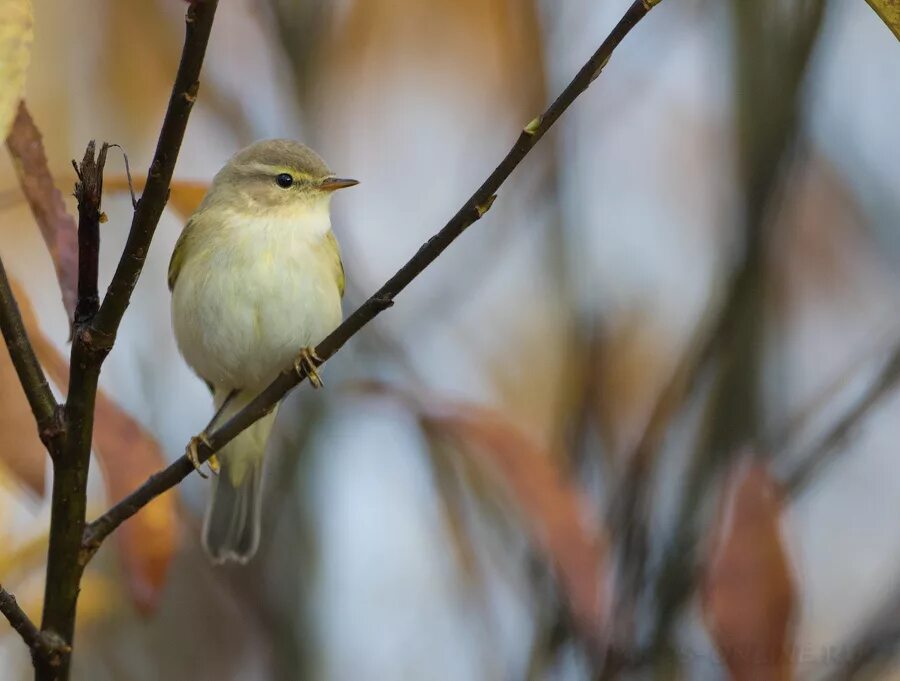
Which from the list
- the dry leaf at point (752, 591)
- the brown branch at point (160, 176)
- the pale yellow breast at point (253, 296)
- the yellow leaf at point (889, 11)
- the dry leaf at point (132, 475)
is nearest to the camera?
the yellow leaf at point (889, 11)

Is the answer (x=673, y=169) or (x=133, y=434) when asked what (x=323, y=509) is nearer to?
(x=133, y=434)

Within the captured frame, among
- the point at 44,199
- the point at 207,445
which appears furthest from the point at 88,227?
the point at 207,445

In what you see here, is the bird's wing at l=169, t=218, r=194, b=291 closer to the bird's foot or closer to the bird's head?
the bird's head

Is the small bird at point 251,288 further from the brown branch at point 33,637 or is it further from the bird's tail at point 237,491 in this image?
the brown branch at point 33,637

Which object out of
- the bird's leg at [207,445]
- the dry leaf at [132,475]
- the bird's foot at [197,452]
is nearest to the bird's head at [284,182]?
the bird's leg at [207,445]

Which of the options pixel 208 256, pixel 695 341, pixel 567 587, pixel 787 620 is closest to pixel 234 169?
pixel 208 256

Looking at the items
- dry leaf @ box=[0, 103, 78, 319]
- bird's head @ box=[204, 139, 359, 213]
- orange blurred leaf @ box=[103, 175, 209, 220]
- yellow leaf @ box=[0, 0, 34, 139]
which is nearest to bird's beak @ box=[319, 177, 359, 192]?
bird's head @ box=[204, 139, 359, 213]
